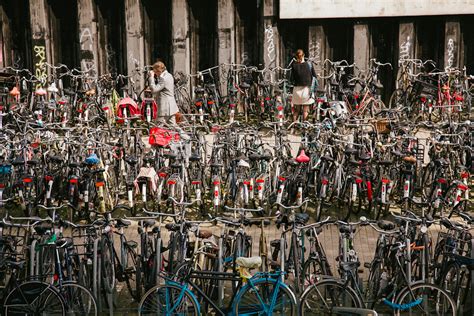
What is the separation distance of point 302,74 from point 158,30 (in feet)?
18.6

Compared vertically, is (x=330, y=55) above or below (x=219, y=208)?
above

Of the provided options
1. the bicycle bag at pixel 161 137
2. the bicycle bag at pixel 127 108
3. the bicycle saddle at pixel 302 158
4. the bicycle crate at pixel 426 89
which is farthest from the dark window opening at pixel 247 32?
the bicycle saddle at pixel 302 158

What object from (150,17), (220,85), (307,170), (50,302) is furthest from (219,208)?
(150,17)

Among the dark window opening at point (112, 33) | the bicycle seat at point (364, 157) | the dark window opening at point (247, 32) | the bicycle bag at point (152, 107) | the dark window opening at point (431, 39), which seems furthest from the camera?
the dark window opening at point (112, 33)

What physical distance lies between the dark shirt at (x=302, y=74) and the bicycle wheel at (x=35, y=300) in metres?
10.5

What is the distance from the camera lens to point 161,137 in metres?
15.9

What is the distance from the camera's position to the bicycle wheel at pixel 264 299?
35.9 feet

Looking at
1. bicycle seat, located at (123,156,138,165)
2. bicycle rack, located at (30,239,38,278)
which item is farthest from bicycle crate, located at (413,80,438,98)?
bicycle rack, located at (30,239,38,278)

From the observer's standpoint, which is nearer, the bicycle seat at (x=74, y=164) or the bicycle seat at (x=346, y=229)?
the bicycle seat at (x=346, y=229)

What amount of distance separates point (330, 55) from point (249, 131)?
354 inches

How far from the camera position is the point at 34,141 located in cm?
1636

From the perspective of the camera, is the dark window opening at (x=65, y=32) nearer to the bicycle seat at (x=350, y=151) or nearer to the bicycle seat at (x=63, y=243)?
the bicycle seat at (x=350, y=151)

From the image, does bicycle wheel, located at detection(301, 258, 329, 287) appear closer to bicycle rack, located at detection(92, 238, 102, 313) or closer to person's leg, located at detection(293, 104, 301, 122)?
bicycle rack, located at detection(92, 238, 102, 313)

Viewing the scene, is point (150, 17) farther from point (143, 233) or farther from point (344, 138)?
point (143, 233)
